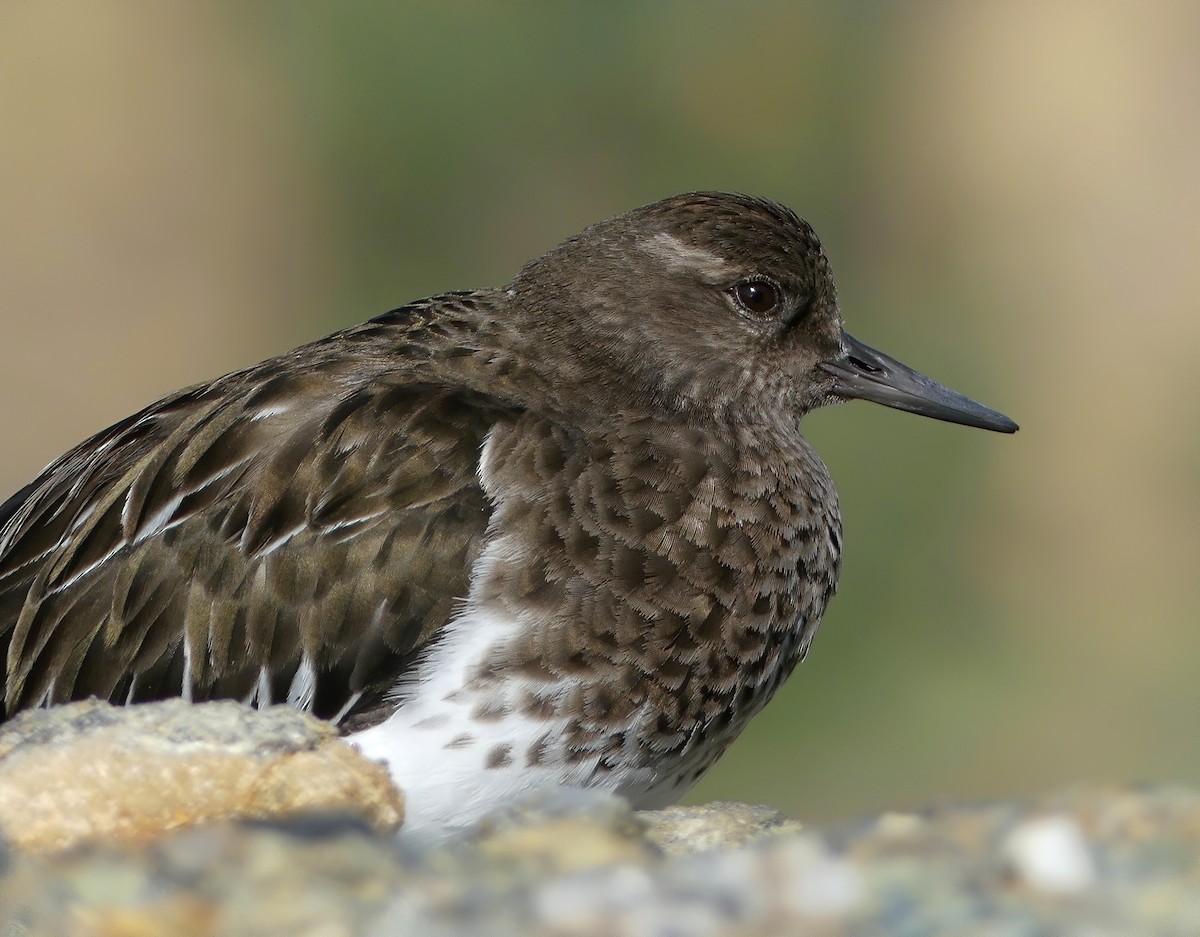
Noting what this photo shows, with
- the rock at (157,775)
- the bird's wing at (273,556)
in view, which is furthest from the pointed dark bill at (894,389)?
the rock at (157,775)

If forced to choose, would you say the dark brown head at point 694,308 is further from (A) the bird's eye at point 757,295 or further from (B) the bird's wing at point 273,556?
(B) the bird's wing at point 273,556

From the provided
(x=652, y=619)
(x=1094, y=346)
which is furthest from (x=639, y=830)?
(x=1094, y=346)

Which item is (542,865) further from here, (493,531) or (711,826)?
(493,531)

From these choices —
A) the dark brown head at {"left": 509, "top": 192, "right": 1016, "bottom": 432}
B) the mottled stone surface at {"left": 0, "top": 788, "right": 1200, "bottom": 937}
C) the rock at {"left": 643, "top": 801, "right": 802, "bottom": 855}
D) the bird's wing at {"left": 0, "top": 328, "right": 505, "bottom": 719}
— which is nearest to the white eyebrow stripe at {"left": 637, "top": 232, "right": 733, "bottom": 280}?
the dark brown head at {"left": 509, "top": 192, "right": 1016, "bottom": 432}

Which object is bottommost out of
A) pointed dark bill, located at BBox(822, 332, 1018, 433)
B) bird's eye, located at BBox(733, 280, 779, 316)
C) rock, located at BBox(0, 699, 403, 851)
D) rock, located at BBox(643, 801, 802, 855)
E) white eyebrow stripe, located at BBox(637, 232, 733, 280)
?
rock, located at BBox(0, 699, 403, 851)

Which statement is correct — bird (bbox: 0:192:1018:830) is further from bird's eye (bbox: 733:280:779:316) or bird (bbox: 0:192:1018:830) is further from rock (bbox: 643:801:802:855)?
rock (bbox: 643:801:802:855)

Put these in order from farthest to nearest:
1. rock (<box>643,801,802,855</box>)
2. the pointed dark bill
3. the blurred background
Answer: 1. the blurred background
2. the pointed dark bill
3. rock (<box>643,801,802,855</box>)

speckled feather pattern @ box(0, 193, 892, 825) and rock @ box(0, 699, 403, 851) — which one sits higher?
speckled feather pattern @ box(0, 193, 892, 825)
